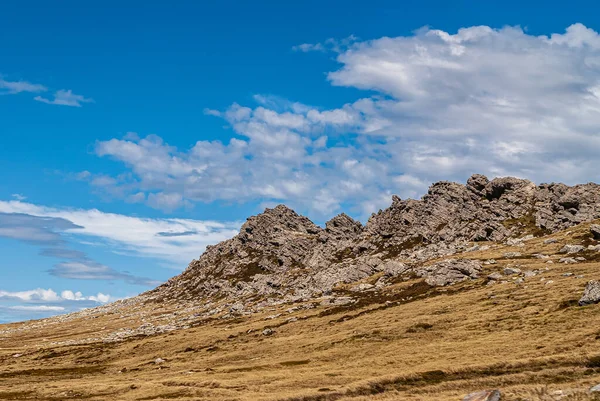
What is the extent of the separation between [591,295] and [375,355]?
3906cm

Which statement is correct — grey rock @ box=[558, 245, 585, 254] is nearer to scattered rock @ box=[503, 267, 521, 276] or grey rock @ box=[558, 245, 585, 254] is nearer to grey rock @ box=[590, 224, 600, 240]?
grey rock @ box=[590, 224, 600, 240]

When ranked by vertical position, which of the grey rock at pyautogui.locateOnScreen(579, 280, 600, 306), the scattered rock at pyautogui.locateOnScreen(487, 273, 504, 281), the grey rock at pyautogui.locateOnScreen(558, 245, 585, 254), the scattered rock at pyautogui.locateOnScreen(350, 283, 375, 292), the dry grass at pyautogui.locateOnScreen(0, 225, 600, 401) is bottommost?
the dry grass at pyautogui.locateOnScreen(0, 225, 600, 401)

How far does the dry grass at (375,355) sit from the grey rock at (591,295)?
2146mm

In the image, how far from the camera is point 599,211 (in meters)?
198

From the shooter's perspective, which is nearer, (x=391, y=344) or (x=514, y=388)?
(x=514, y=388)

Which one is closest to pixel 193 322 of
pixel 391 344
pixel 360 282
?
pixel 360 282

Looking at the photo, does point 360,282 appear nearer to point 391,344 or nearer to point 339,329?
point 339,329

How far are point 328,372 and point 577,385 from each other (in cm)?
3890

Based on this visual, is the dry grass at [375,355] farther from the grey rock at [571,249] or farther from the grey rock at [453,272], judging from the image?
the grey rock at [453,272]

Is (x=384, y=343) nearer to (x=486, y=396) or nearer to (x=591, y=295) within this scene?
(x=591, y=295)

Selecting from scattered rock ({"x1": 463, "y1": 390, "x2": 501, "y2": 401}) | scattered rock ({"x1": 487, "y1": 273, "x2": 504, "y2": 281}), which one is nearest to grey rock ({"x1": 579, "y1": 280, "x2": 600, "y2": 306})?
scattered rock ({"x1": 487, "y1": 273, "x2": 504, "y2": 281})

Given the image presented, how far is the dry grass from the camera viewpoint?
56594 millimetres

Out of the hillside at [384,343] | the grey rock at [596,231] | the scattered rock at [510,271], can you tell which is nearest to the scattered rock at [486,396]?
the hillside at [384,343]

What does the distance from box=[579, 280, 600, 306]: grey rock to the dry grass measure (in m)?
2.15
